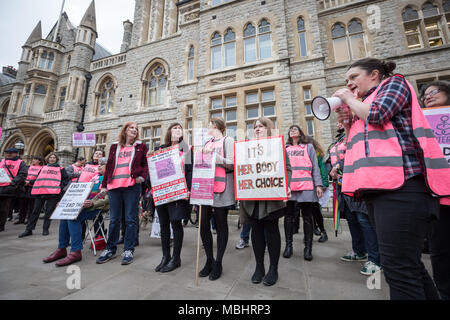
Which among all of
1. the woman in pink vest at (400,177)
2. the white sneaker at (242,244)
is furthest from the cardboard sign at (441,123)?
the white sneaker at (242,244)

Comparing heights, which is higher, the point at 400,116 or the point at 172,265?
the point at 400,116

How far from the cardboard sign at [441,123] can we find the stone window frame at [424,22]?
8.40 m

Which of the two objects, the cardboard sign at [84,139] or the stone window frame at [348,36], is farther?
the cardboard sign at [84,139]

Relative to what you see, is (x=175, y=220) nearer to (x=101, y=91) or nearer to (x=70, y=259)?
(x=70, y=259)

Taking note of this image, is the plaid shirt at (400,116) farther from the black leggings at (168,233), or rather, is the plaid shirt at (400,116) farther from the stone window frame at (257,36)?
the stone window frame at (257,36)

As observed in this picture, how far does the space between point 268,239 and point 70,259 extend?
281 centimetres

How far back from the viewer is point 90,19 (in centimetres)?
1462

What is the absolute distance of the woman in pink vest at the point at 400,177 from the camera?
1.08 meters

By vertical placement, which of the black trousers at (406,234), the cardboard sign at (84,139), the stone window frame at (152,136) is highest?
the stone window frame at (152,136)

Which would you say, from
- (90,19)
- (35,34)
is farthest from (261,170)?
(35,34)

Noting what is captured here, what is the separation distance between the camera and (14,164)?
546 centimetres

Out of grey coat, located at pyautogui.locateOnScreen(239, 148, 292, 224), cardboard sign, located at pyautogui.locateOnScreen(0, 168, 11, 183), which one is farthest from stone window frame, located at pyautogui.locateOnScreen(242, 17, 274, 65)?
cardboard sign, located at pyautogui.locateOnScreen(0, 168, 11, 183)

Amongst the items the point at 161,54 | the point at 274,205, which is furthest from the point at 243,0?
the point at 274,205

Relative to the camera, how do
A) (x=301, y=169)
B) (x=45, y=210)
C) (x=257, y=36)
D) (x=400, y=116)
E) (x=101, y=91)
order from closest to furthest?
1. (x=400, y=116)
2. (x=301, y=169)
3. (x=45, y=210)
4. (x=257, y=36)
5. (x=101, y=91)
